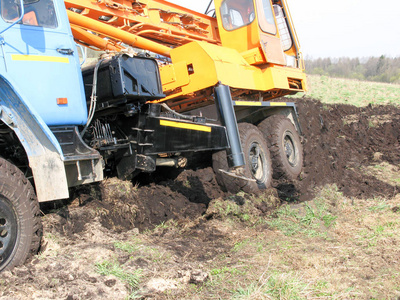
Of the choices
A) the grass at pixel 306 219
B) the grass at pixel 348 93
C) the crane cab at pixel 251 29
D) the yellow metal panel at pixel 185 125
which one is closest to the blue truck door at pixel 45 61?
the yellow metal panel at pixel 185 125

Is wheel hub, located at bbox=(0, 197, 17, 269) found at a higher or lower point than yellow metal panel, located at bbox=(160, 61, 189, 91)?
lower

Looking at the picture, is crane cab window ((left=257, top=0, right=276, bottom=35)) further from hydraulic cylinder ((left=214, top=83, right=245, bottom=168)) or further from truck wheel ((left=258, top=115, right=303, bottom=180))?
hydraulic cylinder ((left=214, top=83, right=245, bottom=168))

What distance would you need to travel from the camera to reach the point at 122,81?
15.6 ft

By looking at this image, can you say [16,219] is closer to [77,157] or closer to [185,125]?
[77,157]

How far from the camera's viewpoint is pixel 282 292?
311 cm

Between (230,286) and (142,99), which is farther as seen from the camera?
(142,99)

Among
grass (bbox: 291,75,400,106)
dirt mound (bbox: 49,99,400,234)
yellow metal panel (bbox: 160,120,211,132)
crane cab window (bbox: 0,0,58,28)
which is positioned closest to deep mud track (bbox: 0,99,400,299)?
dirt mound (bbox: 49,99,400,234)

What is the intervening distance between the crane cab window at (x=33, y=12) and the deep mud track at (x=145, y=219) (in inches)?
77.5

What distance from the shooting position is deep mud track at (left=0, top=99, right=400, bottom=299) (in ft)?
10.2

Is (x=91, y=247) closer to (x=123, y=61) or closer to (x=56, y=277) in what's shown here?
(x=56, y=277)

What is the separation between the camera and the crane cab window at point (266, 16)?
24.3 ft

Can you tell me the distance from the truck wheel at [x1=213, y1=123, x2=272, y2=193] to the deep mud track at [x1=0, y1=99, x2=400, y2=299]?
0.73 feet

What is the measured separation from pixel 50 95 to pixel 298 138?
6.18m

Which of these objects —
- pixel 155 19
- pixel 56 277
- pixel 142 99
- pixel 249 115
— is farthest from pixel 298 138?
pixel 56 277
